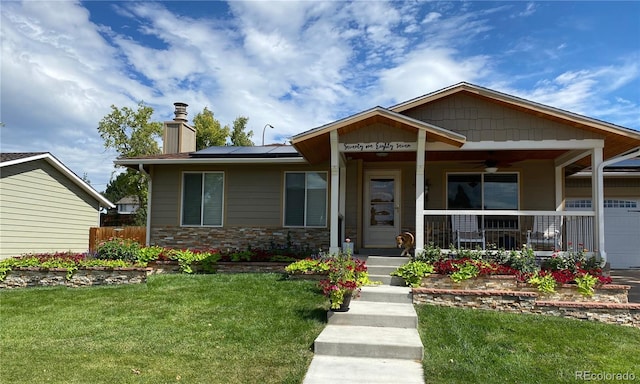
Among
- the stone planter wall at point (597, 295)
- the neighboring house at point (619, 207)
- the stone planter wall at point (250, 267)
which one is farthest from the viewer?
the neighboring house at point (619, 207)

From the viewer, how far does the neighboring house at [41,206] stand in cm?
1295

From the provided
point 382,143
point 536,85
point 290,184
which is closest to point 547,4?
point 536,85

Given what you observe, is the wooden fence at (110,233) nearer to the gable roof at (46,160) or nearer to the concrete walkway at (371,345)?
the gable roof at (46,160)

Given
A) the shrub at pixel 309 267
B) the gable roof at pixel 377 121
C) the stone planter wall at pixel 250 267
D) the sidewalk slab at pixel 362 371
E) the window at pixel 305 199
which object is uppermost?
the gable roof at pixel 377 121

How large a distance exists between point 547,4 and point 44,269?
12578 millimetres

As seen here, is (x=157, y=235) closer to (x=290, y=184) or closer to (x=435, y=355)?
(x=290, y=184)

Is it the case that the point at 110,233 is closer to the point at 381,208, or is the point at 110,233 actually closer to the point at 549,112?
the point at 381,208

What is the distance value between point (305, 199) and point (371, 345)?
655cm

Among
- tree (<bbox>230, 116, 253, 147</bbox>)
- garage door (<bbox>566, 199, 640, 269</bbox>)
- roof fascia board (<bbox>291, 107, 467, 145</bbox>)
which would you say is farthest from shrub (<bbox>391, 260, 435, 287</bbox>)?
tree (<bbox>230, 116, 253, 147</bbox>)

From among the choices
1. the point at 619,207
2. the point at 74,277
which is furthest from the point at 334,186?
the point at 619,207

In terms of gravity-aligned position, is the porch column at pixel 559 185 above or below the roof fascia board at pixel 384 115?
below

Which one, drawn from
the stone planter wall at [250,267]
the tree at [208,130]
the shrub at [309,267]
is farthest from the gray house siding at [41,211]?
the tree at [208,130]

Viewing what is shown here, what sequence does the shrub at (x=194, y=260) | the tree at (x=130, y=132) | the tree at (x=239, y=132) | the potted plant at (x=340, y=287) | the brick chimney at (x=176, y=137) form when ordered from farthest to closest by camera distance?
1. the tree at (x=239, y=132)
2. the tree at (x=130, y=132)
3. the brick chimney at (x=176, y=137)
4. the shrub at (x=194, y=260)
5. the potted plant at (x=340, y=287)

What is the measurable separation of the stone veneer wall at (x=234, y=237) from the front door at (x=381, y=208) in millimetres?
1138
